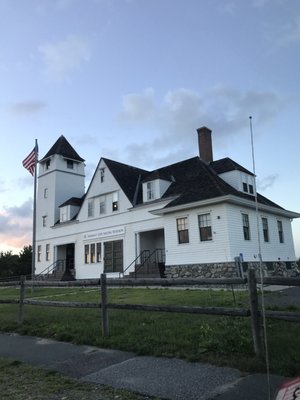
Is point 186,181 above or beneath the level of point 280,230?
above

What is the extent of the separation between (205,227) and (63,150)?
810 inches

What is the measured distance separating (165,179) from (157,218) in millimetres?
3160

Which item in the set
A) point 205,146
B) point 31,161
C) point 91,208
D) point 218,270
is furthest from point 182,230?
point 31,161

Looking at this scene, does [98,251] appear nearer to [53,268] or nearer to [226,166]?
[53,268]

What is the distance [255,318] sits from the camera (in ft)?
20.5

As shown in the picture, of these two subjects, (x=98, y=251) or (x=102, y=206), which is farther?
(x=102, y=206)

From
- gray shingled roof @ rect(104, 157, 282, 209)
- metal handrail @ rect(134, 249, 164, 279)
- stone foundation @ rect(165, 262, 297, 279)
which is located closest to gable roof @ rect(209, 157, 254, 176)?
gray shingled roof @ rect(104, 157, 282, 209)

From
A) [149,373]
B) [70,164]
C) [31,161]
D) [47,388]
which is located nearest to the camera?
[47,388]

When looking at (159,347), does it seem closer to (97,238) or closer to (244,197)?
(244,197)

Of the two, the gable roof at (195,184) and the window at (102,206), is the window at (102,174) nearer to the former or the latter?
the window at (102,206)

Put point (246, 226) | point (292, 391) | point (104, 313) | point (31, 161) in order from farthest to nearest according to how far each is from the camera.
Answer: point (31, 161) → point (246, 226) → point (104, 313) → point (292, 391)

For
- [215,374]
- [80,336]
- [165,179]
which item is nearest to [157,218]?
[165,179]

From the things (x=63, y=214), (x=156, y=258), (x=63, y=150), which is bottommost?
(x=156, y=258)

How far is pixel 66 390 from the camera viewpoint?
540cm
